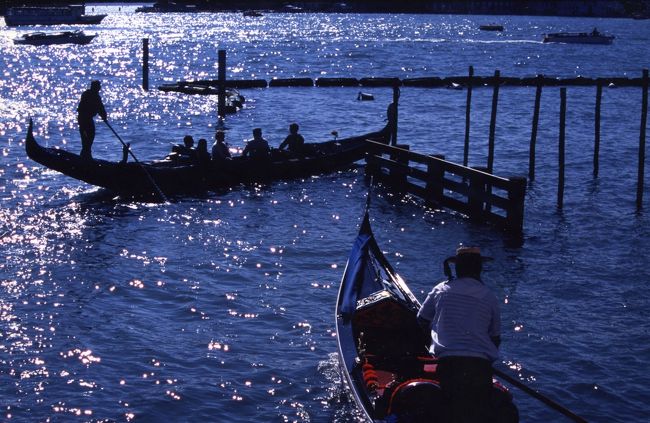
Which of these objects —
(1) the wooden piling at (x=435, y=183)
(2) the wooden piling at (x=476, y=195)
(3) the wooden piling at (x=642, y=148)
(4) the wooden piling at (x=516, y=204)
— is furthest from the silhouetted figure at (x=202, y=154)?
(3) the wooden piling at (x=642, y=148)

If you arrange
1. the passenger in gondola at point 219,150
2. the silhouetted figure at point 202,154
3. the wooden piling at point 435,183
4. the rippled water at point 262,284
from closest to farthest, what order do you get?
the rippled water at point 262,284 → the wooden piling at point 435,183 → the silhouetted figure at point 202,154 → the passenger in gondola at point 219,150

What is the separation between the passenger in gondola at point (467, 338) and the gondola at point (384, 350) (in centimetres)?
24

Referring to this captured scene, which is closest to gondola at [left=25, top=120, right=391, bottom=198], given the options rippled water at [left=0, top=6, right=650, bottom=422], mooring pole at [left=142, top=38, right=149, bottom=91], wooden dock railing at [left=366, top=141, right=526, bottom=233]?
rippled water at [left=0, top=6, right=650, bottom=422]

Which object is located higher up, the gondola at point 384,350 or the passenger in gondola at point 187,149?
the passenger in gondola at point 187,149

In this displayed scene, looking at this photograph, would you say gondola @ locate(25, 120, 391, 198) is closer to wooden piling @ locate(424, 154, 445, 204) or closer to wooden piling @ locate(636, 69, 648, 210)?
wooden piling @ locate(424, 154, 445, 204)

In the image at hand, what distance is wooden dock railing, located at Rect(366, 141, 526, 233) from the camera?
19.5m

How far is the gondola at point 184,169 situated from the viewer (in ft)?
72.0

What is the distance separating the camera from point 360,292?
12.3m

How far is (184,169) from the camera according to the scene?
896 inches

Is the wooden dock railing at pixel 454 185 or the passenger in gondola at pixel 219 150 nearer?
the wooden dock railing at pixel 454 185

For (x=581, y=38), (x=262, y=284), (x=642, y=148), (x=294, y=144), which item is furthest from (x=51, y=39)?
(x=262, y=284)

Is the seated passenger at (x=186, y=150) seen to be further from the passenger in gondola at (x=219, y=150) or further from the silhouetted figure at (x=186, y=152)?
the passenger in gondola at (x=219, y=150)

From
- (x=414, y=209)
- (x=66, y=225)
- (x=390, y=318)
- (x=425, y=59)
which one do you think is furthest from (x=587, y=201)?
(x=425, y=59)

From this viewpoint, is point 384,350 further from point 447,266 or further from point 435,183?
point 435,183
